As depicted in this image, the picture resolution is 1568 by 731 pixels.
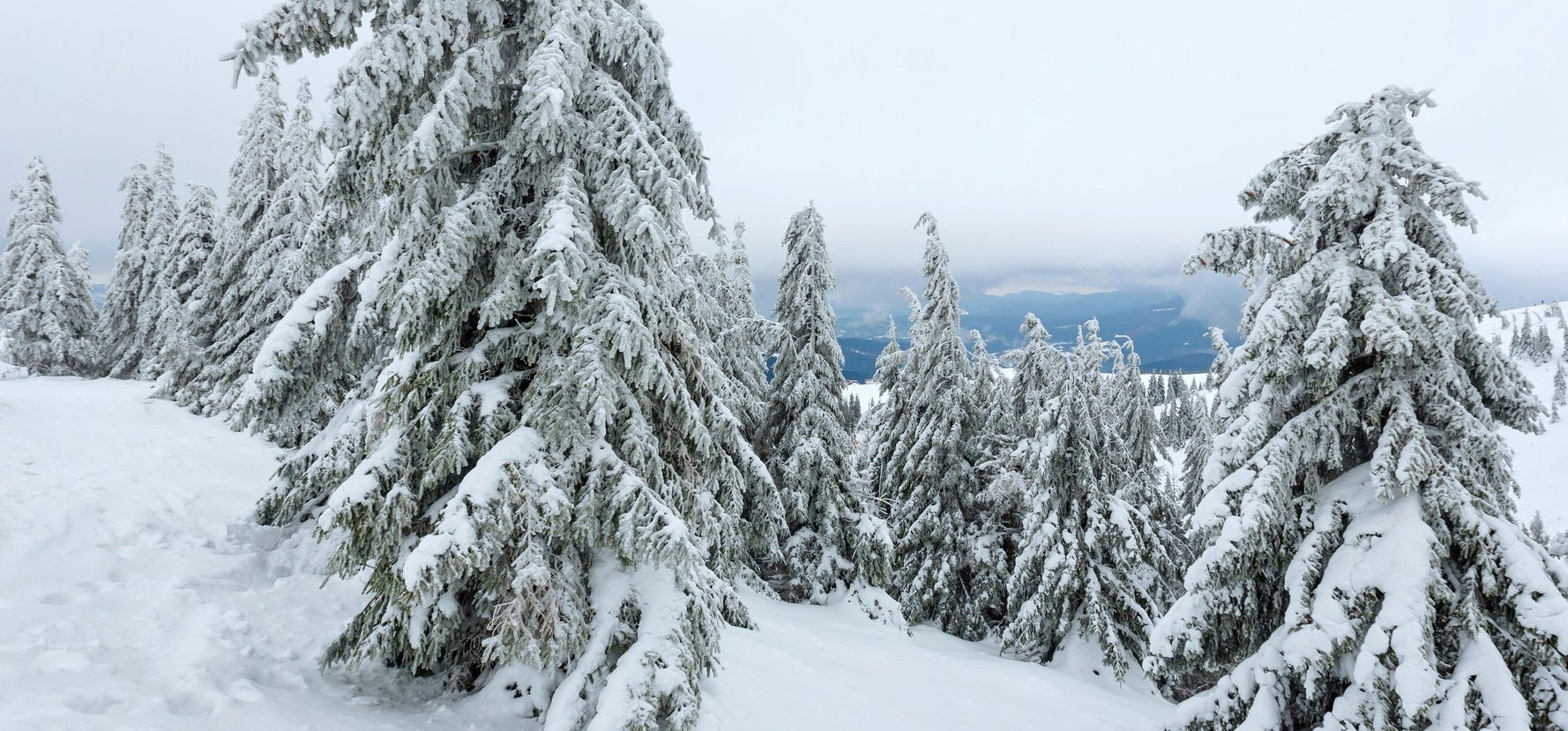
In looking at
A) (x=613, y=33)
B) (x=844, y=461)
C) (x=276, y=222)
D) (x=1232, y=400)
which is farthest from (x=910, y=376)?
(x=276, y=222)

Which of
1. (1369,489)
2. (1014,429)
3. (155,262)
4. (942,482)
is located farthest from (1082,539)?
(155,262)

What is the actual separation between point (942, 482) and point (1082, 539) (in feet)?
15.0

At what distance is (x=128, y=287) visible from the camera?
29.4 meters

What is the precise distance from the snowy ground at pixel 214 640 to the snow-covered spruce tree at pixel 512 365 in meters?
0.71

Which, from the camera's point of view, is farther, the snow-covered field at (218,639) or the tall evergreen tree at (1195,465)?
the tall evergreen tree at (1195,465)

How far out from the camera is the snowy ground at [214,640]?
5547 mm

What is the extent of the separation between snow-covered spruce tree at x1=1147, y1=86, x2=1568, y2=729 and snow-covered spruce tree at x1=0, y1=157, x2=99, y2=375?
142 feet

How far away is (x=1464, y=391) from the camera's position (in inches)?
281

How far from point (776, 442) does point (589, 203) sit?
13.0 m

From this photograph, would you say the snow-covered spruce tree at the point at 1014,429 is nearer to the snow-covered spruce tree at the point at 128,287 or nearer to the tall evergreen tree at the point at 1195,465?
Answer: the tall evergreen tree at the point at 1195,465

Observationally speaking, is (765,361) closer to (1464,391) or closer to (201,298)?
(1464,391)

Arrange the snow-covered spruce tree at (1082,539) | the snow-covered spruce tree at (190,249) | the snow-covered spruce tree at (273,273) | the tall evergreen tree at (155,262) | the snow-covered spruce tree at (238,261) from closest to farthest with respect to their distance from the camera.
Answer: the snow-covered spruce tree at (1082,539) → the snow-covered spruce tree at (273,273) → the snow-covered spruce tree at (238,261) → the snow-covered spruce tree at (190,249) → the tall evergreen tree at (155,262)

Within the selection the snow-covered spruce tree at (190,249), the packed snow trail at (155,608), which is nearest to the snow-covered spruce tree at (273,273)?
the snow-covered spruce tree at (190,249)

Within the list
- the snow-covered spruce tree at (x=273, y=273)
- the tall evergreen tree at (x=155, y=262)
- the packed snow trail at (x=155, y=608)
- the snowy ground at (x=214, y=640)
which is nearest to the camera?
the packed snow trail at (x=155, y=608)
